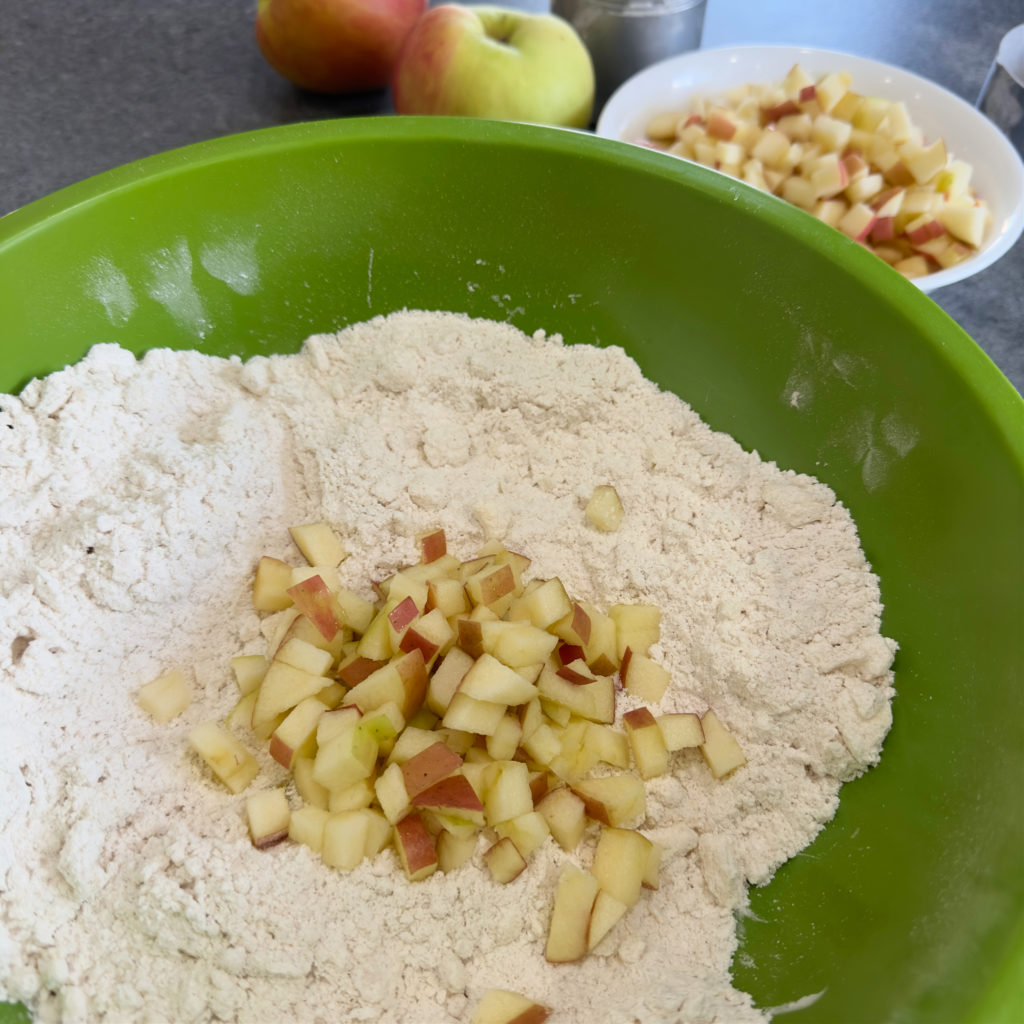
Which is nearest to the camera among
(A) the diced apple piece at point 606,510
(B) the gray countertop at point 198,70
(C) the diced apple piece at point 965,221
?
(A) the diced apple piece at point 606,510

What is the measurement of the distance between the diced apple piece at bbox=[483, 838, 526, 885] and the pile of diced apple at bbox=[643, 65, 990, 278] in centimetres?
117

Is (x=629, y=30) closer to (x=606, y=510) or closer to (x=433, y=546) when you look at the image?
(x=606, y=510)

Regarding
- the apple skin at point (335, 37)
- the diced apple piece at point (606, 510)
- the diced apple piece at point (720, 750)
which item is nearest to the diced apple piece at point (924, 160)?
the diced apple piece at point (606, 510)

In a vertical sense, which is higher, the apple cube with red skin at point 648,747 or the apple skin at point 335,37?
the apple skin at point 335,37

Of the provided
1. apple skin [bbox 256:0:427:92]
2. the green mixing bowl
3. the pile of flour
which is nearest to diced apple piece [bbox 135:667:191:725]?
the pile of flour

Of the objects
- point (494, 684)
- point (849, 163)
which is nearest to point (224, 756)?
point (494, 684)

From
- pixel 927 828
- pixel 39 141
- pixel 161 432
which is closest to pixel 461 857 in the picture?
pixel 927 828

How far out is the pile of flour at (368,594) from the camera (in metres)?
0.89

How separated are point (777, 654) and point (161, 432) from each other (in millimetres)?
870

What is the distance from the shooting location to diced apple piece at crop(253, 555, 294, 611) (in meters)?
1.13

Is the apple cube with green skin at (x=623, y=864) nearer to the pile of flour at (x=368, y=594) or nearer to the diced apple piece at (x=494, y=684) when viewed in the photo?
the pile of flour at (x=368, y=594)

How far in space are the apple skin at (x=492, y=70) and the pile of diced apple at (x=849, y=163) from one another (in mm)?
214

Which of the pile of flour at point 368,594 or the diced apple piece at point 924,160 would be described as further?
the diced apple piece at point 924,160

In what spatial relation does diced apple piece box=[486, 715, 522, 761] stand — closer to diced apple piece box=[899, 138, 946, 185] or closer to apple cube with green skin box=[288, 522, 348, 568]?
apple cube with green skin box=[288, 522, 348, 568]
